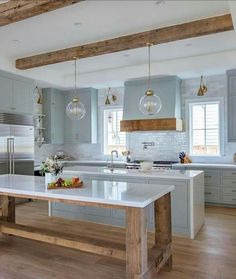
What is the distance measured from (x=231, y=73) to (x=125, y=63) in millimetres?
2210

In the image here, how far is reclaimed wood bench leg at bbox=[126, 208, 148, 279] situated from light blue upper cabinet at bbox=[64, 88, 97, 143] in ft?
16.5

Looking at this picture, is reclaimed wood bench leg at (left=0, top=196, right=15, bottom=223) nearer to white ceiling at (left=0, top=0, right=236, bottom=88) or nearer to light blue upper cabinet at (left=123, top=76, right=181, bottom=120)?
white ceiling at (left=0, top=0, right=236, bottom=88)

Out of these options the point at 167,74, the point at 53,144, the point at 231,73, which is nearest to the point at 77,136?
the point at 53,144

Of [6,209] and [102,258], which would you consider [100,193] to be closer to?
[102,258]

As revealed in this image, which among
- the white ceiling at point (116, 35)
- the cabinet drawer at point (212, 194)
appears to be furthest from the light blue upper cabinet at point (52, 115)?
the cabinet drawer at point (212, 194)

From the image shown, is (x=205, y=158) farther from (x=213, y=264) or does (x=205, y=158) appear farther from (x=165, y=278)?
Answer: (x=165, y=278)

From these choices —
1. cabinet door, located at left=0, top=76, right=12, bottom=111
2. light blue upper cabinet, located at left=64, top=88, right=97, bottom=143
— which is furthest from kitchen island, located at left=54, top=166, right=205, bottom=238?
light blue upper cabinet, located at left=64, top=88, right=97, bottom=143

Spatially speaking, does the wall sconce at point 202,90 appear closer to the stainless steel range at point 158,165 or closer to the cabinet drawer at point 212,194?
the stainless steel range at point 158,165

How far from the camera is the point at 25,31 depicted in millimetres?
4062

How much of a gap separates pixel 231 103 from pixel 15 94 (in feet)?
14.9

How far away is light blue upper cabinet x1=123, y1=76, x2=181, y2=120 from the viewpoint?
5.97 m

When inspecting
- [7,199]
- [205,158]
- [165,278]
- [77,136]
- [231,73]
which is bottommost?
[165,278]

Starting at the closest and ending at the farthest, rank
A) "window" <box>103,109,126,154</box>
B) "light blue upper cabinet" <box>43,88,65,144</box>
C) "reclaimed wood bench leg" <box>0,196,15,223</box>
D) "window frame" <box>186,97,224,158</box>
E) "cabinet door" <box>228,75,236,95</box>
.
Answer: "reclaimed wood bench leg" <box>0,196,15,223</box>, "cabinet door" <box>228,75,236,95</box>, "window frame" <box>186,97,224,158</box>, "light blue upper cabinet" <box>43,88,65,144</box>, "window" <box>103,109,126,154</box>

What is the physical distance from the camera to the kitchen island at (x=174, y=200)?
12.4 feet
